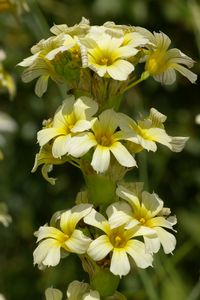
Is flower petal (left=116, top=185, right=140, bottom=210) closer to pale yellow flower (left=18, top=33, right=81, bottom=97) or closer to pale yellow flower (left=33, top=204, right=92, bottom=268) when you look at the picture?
pale yellow flower (left=33, top=204, right=92, bottom=268)

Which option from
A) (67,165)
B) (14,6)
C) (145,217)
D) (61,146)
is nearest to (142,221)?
(145,217)

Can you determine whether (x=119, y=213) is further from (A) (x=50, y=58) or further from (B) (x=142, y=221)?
(A) (x=50, y=58)

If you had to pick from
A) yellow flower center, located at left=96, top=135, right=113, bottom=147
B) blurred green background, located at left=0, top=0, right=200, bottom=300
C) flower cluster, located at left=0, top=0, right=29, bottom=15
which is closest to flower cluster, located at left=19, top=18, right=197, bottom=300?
yellow flower center, located at left=96, top=135, right=113, bottom=147

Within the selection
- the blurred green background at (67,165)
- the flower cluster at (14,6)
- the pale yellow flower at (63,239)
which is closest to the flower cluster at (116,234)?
the pale yellow flower at (63,239)

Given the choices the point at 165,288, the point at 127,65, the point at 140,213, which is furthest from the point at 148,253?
the point at 165,288

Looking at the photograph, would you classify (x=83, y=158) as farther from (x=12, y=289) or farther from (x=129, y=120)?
(x=12, y=289)
